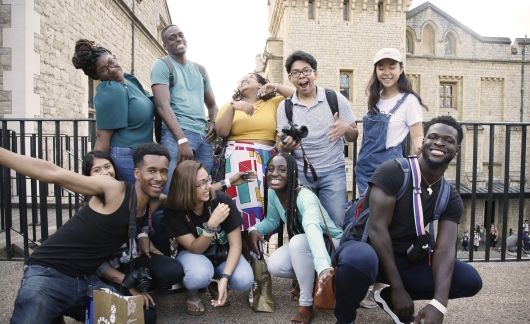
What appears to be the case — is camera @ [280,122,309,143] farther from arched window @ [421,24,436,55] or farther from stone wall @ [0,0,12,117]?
arched window @ [421,24,436,55]

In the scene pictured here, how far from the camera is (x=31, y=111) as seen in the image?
8.30 m

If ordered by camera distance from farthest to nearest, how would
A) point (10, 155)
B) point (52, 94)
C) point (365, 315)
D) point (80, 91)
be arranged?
1. point (80, 91)
2. point (52, 94)
3. point (365, 315)
4. point (10, 155)

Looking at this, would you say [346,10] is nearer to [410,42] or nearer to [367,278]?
[410,42]

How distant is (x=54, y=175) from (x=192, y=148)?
1.36 m

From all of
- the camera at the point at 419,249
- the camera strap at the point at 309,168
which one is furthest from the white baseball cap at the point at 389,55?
the camera at the point at 419,249

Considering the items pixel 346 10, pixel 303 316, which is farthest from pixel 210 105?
pixel 346 10

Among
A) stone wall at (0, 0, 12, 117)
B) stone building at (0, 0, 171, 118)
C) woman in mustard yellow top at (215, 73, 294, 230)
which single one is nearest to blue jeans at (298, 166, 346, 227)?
woman in mustard yellow top at (215, 73, 294, 230)

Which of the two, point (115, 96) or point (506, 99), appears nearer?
point (115, 96)

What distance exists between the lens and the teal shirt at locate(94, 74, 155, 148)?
2.94m

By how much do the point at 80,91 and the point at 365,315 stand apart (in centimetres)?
1054

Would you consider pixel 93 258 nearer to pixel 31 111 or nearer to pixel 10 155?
pixel 10 155

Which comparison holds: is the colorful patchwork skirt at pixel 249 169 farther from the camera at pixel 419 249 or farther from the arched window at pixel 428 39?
the arched window at pixel 428 39

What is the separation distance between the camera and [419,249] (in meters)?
2.45

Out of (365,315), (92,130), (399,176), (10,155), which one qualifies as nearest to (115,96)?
(10,155)
